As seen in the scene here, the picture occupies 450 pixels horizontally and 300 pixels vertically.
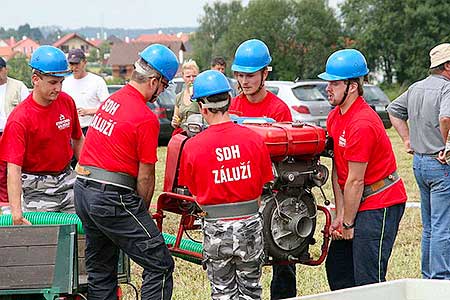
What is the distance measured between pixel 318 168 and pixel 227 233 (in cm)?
82

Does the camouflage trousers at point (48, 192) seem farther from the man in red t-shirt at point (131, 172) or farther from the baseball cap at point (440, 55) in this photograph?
the baseball cap at point (440, 55)

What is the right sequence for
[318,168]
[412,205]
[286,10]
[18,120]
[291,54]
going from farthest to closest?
[286,10], [291,54], [412,205], [18,120], [318,168]

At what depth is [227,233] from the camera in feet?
16.9

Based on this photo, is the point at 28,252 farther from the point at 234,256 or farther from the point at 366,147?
the point at 366,147

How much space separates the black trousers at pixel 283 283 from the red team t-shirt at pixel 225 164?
1.34m

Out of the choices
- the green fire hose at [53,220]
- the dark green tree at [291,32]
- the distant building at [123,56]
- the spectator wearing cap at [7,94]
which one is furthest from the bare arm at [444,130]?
the distant building at [123,56]

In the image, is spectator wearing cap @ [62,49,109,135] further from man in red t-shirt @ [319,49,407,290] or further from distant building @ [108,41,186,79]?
distant building @ [108,41,186,79]

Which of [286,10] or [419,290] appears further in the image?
[286,10]

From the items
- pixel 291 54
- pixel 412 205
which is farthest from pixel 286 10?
pixel 412 205

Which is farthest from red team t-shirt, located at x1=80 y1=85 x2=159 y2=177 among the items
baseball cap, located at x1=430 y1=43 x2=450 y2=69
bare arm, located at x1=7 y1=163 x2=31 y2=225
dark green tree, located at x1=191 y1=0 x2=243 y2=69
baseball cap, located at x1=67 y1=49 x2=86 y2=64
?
dark green tree, located at x1=191 y1=0 x2=243 y2=69

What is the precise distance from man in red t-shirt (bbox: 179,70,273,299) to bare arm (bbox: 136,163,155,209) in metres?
0.22

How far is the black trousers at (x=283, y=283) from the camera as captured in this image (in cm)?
634

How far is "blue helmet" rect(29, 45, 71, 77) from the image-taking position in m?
6.06

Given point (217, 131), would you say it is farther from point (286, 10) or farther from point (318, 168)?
point (286, 10)
